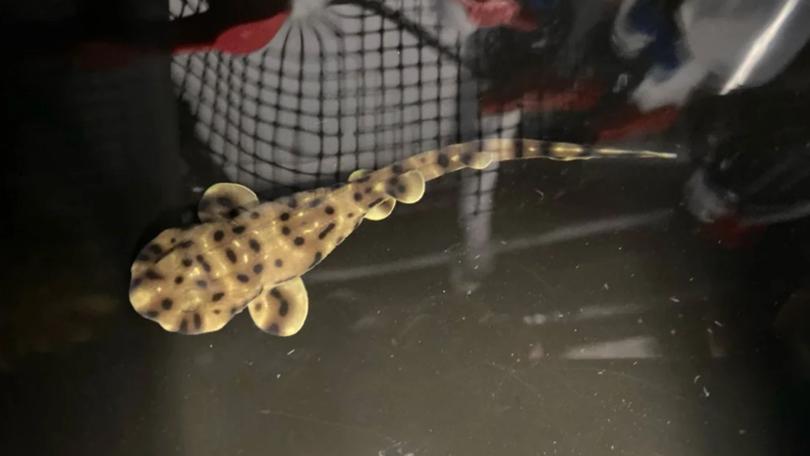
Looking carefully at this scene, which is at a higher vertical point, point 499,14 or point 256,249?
point 499,14

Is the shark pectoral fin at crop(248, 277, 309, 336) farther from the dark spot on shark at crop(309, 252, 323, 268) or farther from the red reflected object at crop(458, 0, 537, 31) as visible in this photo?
the red reflected object at crop(458, 0, 537, 31)

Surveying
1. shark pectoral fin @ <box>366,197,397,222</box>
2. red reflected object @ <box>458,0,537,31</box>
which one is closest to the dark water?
shark pectoral fin @ <box>366,197,397,222</box>

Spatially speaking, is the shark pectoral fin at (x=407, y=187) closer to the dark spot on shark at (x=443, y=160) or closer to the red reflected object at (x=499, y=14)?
the dark spot on shark at (x=443, y=160)

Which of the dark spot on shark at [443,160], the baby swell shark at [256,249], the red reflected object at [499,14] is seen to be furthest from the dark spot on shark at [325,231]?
the red reflected object at [499,14]

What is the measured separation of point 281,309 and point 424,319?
15 cm

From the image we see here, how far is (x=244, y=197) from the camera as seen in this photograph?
0.81 m

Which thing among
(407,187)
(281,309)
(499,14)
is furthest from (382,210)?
(499,14)

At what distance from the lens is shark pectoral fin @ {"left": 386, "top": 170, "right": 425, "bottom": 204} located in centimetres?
83

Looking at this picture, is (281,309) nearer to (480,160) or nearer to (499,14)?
(480,160)

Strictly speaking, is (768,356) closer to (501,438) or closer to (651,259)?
(651,259)

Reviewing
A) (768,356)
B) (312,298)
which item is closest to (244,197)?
(312,298)

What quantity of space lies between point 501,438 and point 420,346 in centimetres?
13

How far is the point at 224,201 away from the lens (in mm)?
809

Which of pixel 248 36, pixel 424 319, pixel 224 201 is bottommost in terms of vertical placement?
pixel 424 319
